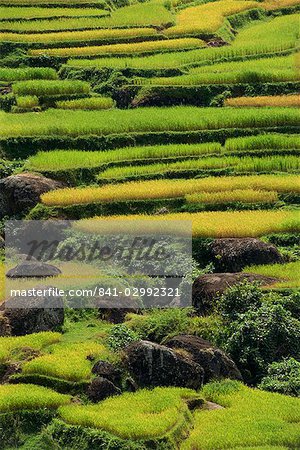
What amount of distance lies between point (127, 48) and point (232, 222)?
28.6ft

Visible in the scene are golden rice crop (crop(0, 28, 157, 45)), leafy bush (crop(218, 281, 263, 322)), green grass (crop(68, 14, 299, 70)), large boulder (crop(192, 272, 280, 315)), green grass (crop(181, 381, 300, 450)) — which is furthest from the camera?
golden rice crop (crop(0, 28, 157, 45))

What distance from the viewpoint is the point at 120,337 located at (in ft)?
61.2

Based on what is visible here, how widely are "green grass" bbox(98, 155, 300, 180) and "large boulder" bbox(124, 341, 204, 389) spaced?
21.8 ft

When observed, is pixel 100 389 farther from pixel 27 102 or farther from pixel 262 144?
pixel 27 102

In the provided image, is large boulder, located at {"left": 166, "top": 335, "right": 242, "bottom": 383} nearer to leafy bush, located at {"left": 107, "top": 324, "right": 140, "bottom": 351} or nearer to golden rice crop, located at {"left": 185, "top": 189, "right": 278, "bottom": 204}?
leafy bush, located at {"left": 107, "top": 324, "right": 140, "bottom": 351}

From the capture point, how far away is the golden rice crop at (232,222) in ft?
70.7

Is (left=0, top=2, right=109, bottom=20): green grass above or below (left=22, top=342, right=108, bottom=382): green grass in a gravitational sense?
above

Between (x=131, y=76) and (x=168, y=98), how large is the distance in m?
1.20

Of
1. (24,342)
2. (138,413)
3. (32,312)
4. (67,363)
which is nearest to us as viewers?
(138,413)

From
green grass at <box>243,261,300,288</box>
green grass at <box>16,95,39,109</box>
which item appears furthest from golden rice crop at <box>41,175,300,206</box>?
green grass at <box>16,95,39,109</box>

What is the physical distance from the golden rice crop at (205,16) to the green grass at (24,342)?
520 inches

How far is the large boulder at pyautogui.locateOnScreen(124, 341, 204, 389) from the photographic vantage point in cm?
1759

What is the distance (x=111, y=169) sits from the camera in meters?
24.2

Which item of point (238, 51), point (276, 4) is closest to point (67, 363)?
point (238, 51)
